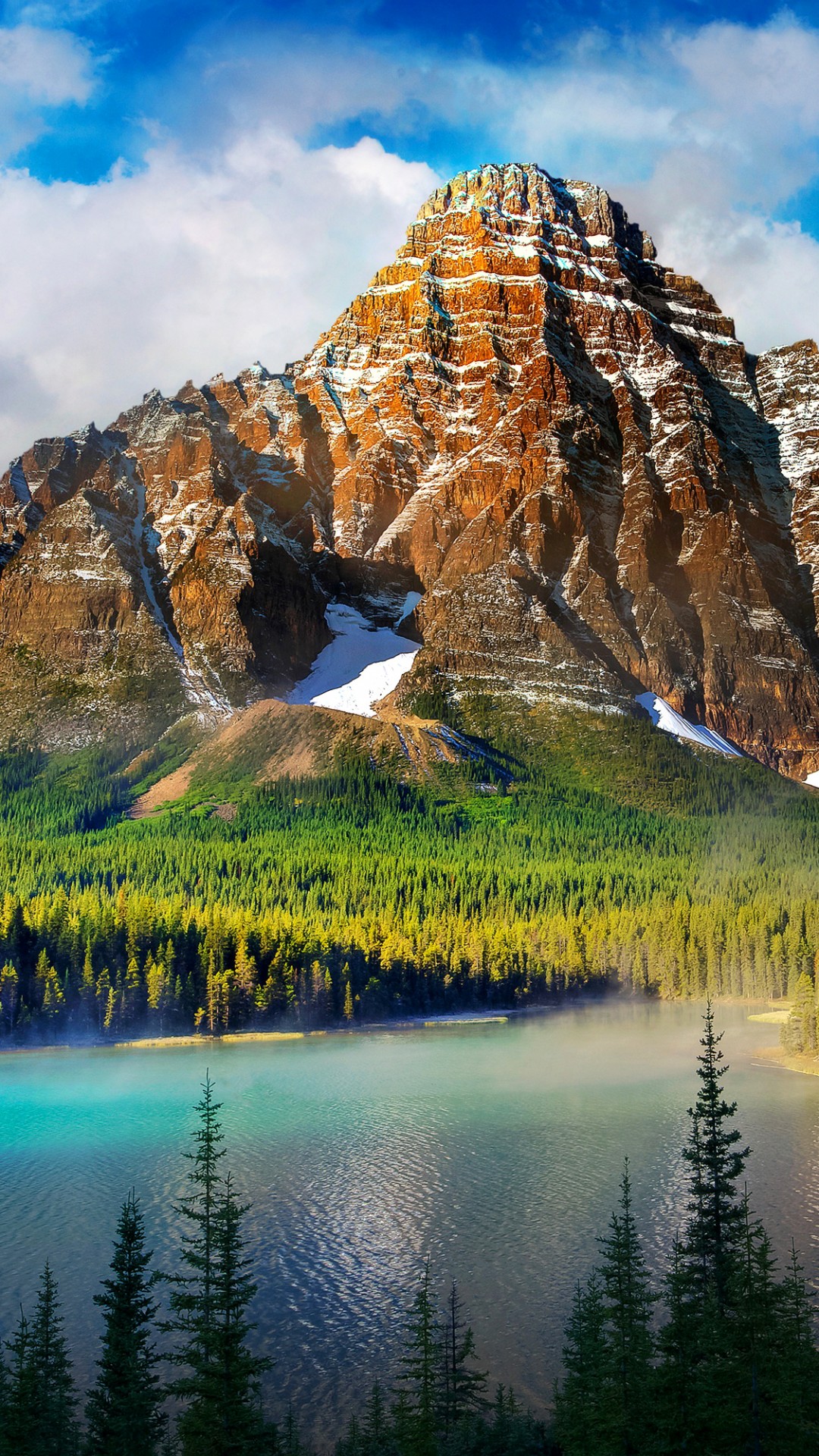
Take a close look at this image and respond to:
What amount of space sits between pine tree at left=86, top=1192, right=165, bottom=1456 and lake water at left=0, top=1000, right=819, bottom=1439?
21.9 ft

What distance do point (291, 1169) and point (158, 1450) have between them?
32721 millimetres

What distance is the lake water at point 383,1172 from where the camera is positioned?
4641 cm

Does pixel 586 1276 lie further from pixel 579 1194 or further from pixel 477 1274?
pixel 579 1194

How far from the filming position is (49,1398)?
33.8 m

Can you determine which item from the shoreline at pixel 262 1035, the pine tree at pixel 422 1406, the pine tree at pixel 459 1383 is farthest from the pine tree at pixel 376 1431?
the shoreline at pixel 262 1035

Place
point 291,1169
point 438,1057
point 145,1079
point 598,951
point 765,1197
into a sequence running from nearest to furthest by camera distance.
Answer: point 765,1197
point 291,1169
point 145,1079
point 438,1057
point 598,951

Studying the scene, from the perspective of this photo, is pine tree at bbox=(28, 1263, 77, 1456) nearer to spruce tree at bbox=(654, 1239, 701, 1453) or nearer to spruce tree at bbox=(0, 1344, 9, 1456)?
spruce tree at bbox=(0, 1344, 9, 1456)

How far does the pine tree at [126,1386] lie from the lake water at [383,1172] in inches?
263

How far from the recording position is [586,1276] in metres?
49.2

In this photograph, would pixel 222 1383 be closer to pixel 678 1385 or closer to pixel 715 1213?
pixel 678 1385

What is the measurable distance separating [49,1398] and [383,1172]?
34938mm

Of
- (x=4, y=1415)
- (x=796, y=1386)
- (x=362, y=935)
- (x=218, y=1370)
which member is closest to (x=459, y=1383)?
(x=218, y=1370)

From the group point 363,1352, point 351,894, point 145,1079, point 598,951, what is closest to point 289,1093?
point 145,1079

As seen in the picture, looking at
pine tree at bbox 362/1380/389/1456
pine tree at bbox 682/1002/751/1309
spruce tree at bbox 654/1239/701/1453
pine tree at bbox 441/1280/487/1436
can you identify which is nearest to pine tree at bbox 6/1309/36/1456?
pine tree at bbox 362/1380/389/1456
